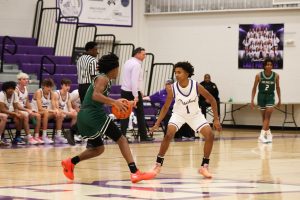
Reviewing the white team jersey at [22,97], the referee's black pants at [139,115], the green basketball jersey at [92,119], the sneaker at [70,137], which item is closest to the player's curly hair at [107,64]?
the green basketball jersey at [92,119]

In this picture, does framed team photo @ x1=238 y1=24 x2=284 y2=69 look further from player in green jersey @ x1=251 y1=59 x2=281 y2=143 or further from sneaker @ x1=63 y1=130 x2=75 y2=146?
sneaker @ x1=63 y1=130 x2=75 y2=146

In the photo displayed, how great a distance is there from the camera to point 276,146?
631 inches

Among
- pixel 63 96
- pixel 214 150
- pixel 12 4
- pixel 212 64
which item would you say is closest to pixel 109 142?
pixel 63 96

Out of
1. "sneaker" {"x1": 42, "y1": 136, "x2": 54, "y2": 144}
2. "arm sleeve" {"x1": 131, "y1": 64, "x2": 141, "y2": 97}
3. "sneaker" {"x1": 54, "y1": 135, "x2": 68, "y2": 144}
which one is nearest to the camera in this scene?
"arm sleeve" {"x1": 131, "y1": 64, "x2": 141, "y2": 97}

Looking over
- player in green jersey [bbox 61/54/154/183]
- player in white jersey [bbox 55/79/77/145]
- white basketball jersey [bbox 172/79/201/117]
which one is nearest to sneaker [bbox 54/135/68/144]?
player in white jersey [bbox 55/79/77/145]

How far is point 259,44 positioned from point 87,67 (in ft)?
34.9

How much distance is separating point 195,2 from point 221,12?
1.00 m

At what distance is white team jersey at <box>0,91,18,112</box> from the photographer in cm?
1549

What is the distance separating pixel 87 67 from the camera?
46.5 feet

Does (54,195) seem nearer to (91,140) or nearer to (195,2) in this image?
(91,140)

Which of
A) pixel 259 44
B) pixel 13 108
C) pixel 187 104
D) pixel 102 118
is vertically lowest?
pixel 13 108

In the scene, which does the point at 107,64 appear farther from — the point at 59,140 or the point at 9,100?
the point at 59,140

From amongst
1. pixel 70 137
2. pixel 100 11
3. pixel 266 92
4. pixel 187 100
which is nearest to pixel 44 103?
pixel 70 137

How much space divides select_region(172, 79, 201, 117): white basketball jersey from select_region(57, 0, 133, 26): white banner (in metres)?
13.1
